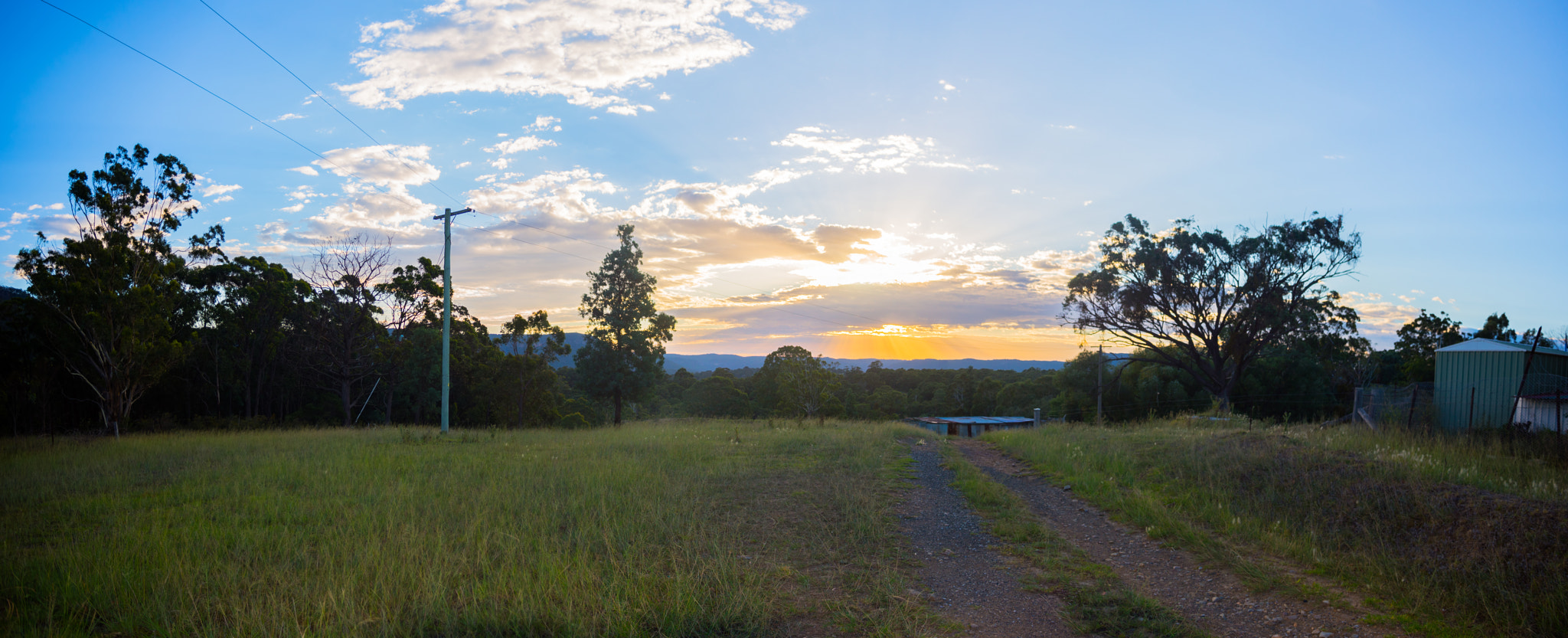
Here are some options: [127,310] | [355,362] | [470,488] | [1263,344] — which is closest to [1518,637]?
[470,488]

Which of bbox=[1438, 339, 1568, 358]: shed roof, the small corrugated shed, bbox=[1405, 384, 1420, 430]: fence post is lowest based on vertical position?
the small corrugated shed

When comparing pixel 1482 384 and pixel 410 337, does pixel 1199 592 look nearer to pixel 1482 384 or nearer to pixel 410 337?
pixel 1482 384

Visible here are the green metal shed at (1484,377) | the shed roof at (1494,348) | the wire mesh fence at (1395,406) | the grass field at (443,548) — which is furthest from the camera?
the wire mesh fence at (1395,406)

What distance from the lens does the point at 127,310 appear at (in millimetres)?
20594

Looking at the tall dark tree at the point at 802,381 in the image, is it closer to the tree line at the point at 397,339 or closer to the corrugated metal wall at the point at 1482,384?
the tree line at the point at 397,339

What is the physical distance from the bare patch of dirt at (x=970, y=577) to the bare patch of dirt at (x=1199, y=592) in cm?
97

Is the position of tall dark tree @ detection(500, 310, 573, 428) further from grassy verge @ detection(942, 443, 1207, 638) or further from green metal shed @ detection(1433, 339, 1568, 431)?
green metal shed @ detection(1433, 339, 1568, 431)

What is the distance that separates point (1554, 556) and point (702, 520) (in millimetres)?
7595

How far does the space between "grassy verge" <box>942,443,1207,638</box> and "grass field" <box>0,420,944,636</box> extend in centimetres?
124

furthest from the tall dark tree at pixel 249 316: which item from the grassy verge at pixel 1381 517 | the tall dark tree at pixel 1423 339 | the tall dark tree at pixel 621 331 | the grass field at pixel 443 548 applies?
the tall dark tree at pixel 1423 339

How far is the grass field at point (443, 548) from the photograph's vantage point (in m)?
4.50

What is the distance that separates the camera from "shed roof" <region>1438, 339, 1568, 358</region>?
14.9 metres

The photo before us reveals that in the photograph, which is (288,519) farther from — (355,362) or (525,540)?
(355,362)

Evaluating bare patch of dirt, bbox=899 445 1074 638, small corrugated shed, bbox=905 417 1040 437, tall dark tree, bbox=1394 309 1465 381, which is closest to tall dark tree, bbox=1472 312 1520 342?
tall dark tree, bbox=1394 309 1465 381
